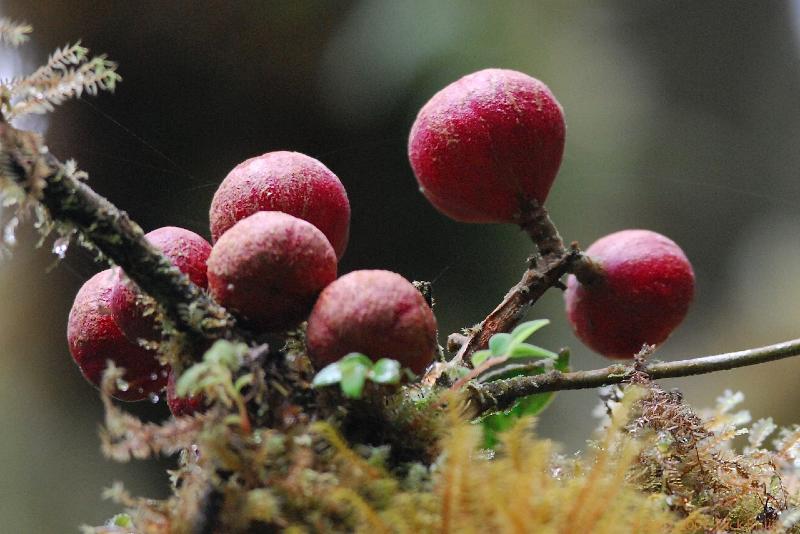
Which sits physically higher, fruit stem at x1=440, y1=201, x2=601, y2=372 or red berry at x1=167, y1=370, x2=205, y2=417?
fruit stem at x1=440, y1=201, x2=601, y2=372

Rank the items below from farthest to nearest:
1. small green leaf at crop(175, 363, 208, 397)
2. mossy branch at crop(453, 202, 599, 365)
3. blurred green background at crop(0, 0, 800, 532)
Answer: blurred green background at crop(0, 0, 800, 532) → mossy branch at crop(453, 202, 599, 365) → small green leaf at crop(175, 363, 208, 397)

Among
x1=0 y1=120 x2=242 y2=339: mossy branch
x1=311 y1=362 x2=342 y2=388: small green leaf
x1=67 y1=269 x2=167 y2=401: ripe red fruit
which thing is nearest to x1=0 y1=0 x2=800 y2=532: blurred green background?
x1=67 y1=269 x2=167 y2=401: ripe red fruit

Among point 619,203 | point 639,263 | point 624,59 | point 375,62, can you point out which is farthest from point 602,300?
point 624,59

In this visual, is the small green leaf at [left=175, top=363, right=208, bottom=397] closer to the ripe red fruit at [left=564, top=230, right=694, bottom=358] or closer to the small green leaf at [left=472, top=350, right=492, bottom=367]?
the small green leaf at [left=472, top=350, right=492, bottom=367]

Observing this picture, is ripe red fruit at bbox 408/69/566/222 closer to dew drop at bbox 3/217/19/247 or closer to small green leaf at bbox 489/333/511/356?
small green leaf at bbox 489/333/511/356

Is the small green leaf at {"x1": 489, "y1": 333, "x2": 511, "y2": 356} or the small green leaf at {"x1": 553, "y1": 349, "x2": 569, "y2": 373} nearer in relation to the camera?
the small green leaf at {"x1": 489, "y1": 333, "x2": 511, "y2": 356}

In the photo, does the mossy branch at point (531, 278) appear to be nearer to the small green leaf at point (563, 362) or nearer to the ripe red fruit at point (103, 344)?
the small green leaf at point (563, 362)

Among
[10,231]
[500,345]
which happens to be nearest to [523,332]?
[500,345]

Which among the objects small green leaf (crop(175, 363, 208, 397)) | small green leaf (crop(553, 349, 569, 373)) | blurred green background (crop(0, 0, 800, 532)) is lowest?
small green leaf (crop(175, 363, 208, 397))

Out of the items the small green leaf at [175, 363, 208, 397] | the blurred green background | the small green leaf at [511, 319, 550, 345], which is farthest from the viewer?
the blurred green background
